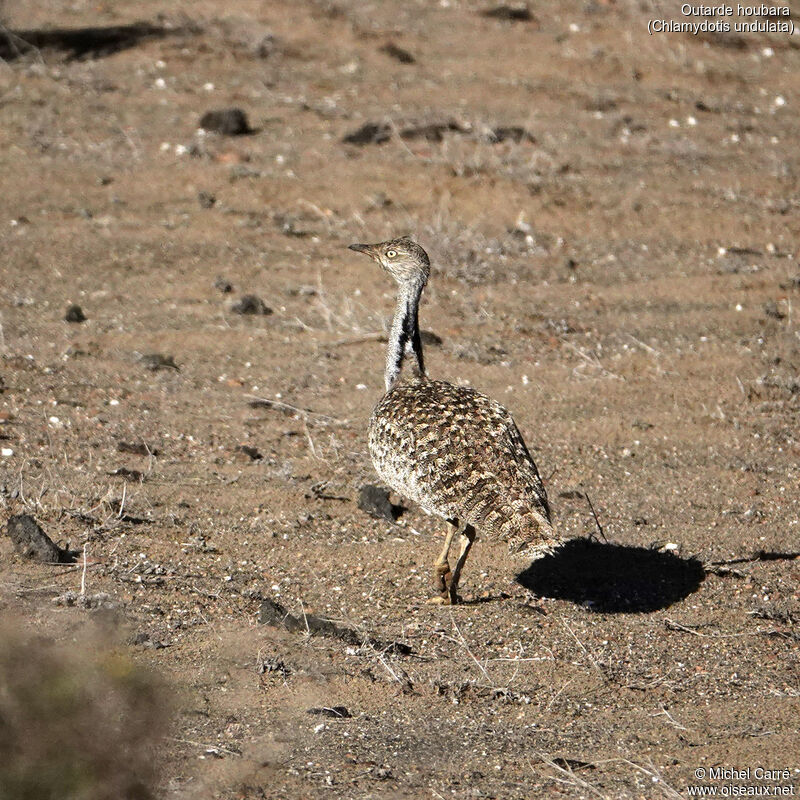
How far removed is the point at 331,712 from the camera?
4574 mm

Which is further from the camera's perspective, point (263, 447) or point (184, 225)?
point (184, 225)

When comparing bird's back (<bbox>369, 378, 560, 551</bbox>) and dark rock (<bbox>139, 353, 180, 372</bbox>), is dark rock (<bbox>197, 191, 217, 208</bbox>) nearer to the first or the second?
dark rock (<bbox>139, 353, 180, 372</bbox>)

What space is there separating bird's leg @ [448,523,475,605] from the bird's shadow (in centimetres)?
45

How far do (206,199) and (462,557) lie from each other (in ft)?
20.8

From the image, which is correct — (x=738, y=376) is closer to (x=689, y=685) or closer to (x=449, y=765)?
(x=689, y=685)

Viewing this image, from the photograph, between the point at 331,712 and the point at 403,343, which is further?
the point at 403,343

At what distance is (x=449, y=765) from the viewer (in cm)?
427

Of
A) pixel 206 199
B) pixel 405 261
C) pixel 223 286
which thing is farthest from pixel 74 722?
pixel 206 199

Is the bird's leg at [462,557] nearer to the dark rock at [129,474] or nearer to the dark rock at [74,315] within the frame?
the dark rock at [129,474]

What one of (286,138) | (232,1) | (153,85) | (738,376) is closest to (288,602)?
(738,376)

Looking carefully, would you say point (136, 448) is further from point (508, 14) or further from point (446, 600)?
point (508, 14)

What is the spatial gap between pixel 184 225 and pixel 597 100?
542cm

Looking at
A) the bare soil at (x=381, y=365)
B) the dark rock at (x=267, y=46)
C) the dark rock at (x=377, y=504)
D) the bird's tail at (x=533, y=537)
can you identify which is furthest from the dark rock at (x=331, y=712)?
the dark rock at (x=267, y=46)

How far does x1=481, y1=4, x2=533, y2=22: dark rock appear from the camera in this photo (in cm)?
1616
